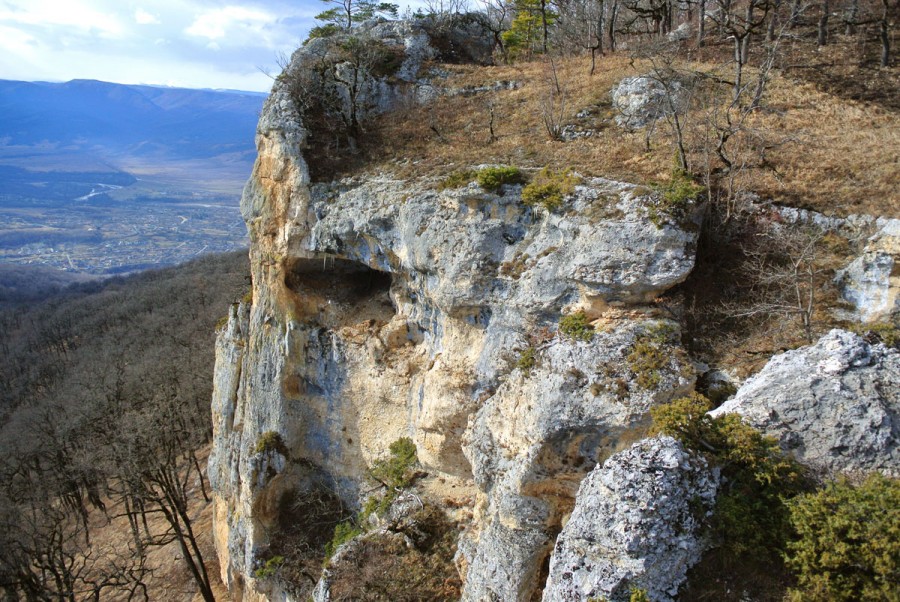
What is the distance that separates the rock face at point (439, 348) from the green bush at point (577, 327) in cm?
25

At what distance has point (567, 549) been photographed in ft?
28.0

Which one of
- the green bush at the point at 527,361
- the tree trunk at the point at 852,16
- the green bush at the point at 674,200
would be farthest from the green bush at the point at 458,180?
the tree trunk at the point at 852,16

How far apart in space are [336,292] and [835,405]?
15700 mm

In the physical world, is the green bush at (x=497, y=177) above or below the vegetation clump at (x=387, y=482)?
above

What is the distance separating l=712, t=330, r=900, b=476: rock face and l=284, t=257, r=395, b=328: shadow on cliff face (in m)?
12.6

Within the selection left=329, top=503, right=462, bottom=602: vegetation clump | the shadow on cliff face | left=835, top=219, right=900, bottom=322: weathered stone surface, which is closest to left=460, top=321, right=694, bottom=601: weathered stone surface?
left=329, top=503, right=462, bottom=602: vegetation clump

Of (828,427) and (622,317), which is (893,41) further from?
(828,427)

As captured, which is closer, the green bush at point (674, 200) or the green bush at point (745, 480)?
the green bush at point (745, 480)

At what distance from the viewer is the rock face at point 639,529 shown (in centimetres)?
787

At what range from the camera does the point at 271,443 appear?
19766 mm

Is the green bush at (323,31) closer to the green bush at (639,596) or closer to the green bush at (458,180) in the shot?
the green bush at (458,180)

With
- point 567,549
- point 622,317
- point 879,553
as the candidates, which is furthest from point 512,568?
point 879,553

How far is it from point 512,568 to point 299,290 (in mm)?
12372

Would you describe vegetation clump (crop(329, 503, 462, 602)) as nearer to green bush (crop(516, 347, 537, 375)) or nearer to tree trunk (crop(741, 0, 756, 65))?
green bush (crop(516, 347, 537, 375))
